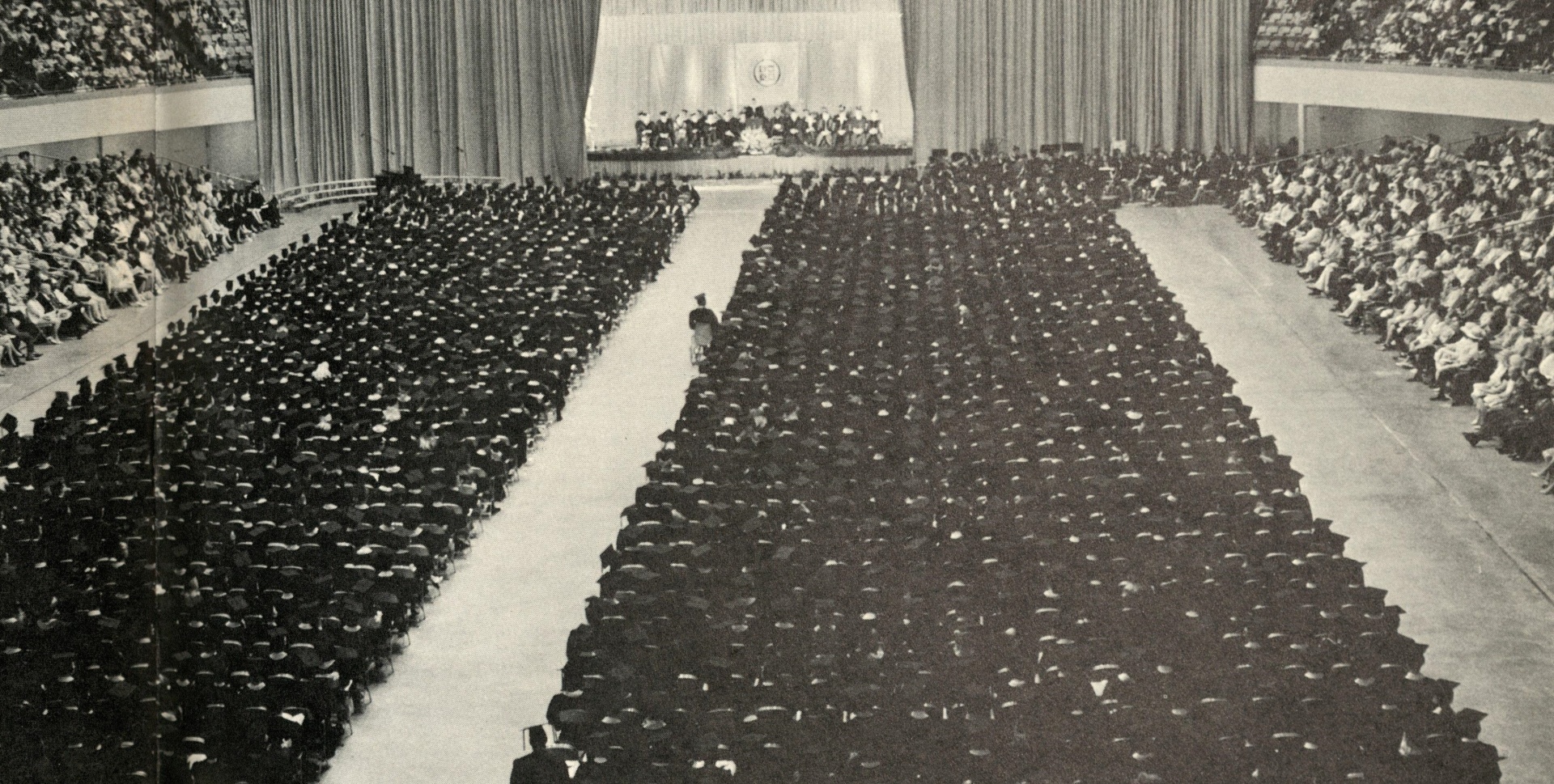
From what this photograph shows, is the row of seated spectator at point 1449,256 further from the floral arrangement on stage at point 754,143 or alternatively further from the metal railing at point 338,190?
the metal railing at point 338,190

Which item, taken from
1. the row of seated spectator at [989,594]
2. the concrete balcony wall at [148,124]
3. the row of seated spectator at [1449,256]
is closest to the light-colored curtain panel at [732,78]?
the concrete balcony wall at [148,124]

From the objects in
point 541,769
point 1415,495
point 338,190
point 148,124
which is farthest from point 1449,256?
point 338,190

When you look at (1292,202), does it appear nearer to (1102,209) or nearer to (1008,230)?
(1102,209)

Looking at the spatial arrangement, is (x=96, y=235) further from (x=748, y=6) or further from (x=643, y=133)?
(x=748, y=6)

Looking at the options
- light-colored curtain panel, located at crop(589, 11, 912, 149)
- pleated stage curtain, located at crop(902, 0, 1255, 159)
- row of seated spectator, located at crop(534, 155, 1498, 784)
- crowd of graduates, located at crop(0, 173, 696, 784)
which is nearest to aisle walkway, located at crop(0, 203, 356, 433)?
crowd of graduates, located at crop(0, 173, 696, 784)

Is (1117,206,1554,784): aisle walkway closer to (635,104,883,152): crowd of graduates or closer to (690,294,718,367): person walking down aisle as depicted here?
(690,294,718,367): person walking down aisle
